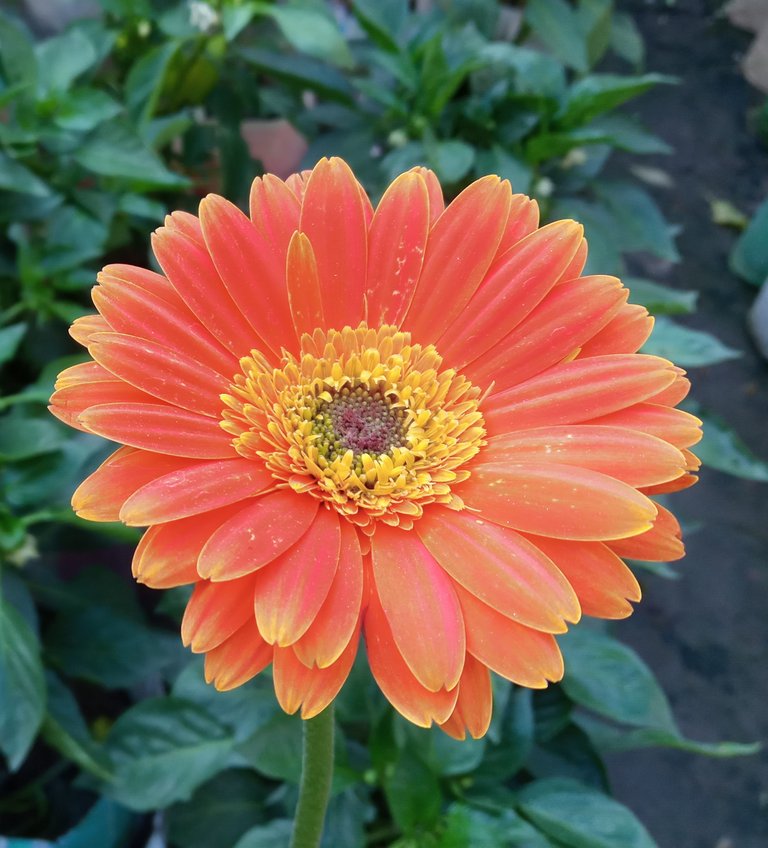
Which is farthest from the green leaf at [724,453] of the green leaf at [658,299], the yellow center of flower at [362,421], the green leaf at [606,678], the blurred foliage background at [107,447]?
the yellow center of flower at [362,421]

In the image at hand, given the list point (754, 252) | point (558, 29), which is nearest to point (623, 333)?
point (558, 29)

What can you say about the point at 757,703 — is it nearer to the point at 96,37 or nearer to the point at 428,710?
the point at 428,710

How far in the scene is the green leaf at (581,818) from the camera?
2.26 feet

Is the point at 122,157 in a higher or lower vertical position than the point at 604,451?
lower

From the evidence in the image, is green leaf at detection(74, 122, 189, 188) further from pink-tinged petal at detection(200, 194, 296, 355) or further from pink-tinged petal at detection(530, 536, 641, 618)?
pink-tinged petal at detection(530, 536, 641, 618)

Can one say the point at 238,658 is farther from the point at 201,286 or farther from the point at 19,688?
the point at 19,688

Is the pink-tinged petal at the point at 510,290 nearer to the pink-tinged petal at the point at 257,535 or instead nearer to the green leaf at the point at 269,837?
the pink-tinged petal at the point at 257,535

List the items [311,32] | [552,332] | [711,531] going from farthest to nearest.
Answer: [711,531], [311,32], [552,332]

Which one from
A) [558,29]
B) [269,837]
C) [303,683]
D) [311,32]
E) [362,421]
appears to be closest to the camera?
[303,683]

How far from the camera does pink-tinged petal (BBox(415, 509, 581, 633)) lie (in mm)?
376

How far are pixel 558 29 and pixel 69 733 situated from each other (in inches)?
42.1

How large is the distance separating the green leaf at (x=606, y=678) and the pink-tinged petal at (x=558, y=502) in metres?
0.37

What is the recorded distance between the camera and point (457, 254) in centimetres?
49

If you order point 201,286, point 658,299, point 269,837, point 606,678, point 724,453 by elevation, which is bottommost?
point 269,837
